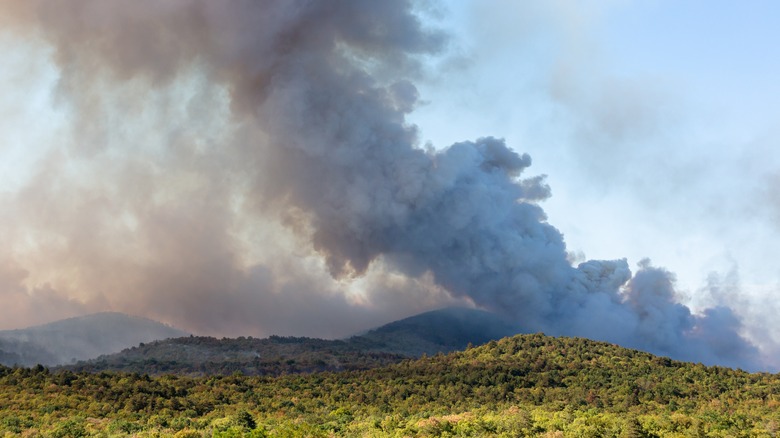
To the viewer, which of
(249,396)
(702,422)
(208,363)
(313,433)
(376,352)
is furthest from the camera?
(376,352)

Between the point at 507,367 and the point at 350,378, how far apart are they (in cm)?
2418

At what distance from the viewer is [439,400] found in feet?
317

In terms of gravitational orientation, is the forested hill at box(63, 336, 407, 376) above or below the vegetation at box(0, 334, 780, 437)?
above

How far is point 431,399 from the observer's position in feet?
321

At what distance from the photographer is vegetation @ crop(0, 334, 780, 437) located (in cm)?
5884

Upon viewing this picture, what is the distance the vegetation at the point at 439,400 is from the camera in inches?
2317

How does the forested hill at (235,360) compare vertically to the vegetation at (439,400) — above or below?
above

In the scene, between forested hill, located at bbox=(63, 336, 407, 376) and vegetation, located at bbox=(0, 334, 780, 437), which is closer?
vegetation, located at bbox=(0, 334, 780, 437)

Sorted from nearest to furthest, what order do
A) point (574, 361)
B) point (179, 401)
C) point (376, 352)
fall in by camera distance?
point (179, 401) < point (574, 361) < point (376, 352)

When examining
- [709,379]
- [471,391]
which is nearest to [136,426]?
[471,391]

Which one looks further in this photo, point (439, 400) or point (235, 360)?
point (235, 360)

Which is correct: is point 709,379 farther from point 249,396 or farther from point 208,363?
point 208,363

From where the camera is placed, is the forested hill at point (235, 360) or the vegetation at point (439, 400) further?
the forested hill at point (235, 360)

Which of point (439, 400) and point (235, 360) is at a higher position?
point (235, 360)
